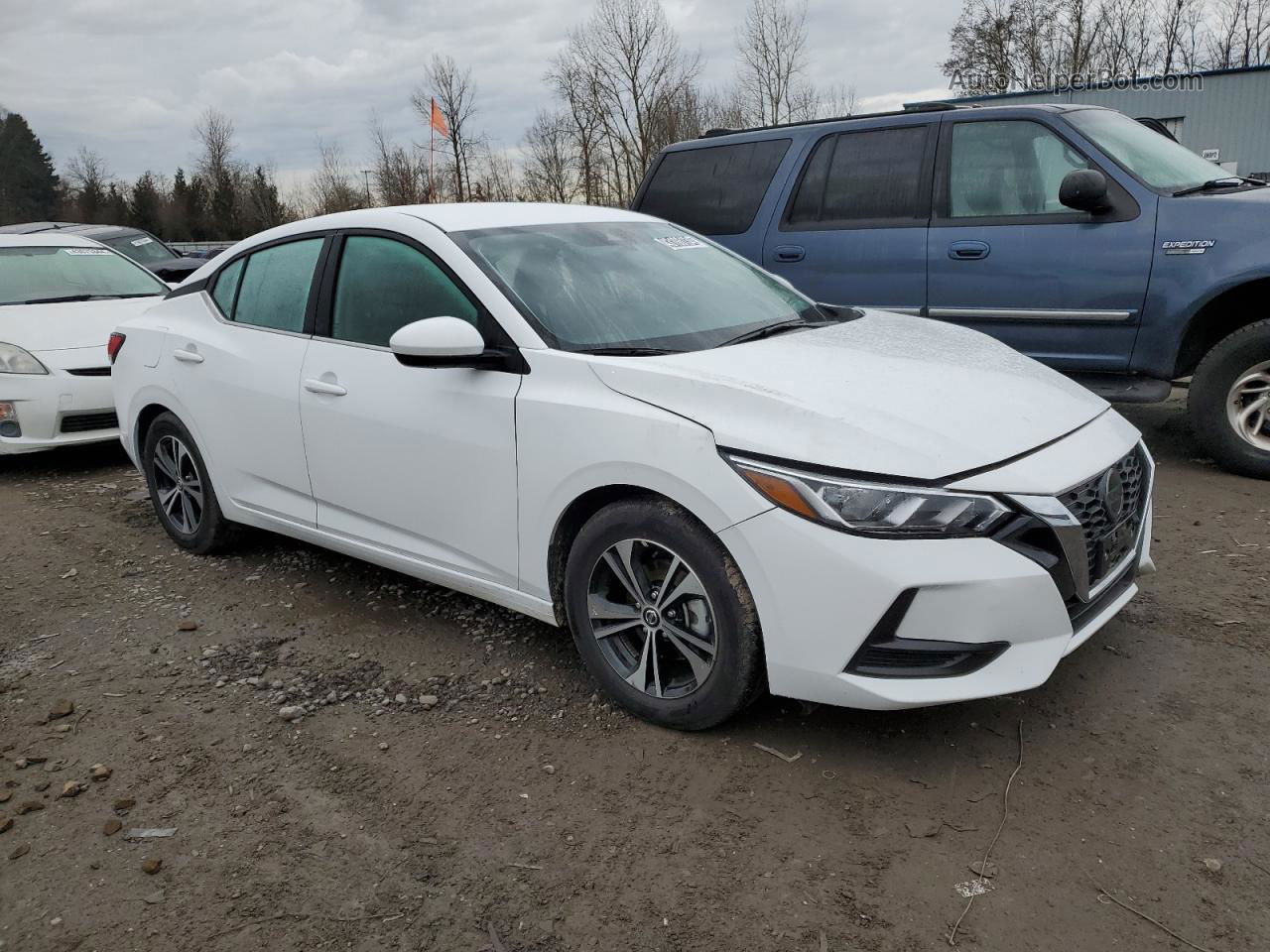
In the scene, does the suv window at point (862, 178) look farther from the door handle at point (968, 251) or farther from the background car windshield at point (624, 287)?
the background car windshield at point (624, 287)

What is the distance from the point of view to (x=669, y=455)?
2809 millimetres

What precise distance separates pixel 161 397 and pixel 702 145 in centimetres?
384

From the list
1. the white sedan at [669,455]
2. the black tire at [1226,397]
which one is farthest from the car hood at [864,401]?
the black tire at [1226,397]

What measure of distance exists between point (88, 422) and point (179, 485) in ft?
8.17

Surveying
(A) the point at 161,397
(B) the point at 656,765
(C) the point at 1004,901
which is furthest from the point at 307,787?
(A) the point at 161,397

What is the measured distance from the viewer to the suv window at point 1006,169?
5.48 meters

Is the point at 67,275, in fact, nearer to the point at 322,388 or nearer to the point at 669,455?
the point at 322,388

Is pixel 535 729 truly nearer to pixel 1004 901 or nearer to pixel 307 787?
pixel 307 787

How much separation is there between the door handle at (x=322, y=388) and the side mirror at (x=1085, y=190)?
12.5ft

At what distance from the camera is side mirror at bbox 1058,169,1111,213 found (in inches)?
202

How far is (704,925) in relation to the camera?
7.50 ft

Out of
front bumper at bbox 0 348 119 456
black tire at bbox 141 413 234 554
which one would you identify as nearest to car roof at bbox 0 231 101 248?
front bumper at bbox 0 348 119 456

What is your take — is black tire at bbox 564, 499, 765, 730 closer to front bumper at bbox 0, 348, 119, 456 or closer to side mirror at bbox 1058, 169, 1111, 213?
side mirror at bbox 1058, 169, 1111, 213

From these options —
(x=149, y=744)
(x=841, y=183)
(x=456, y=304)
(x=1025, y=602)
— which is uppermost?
(x=841, y=183)
